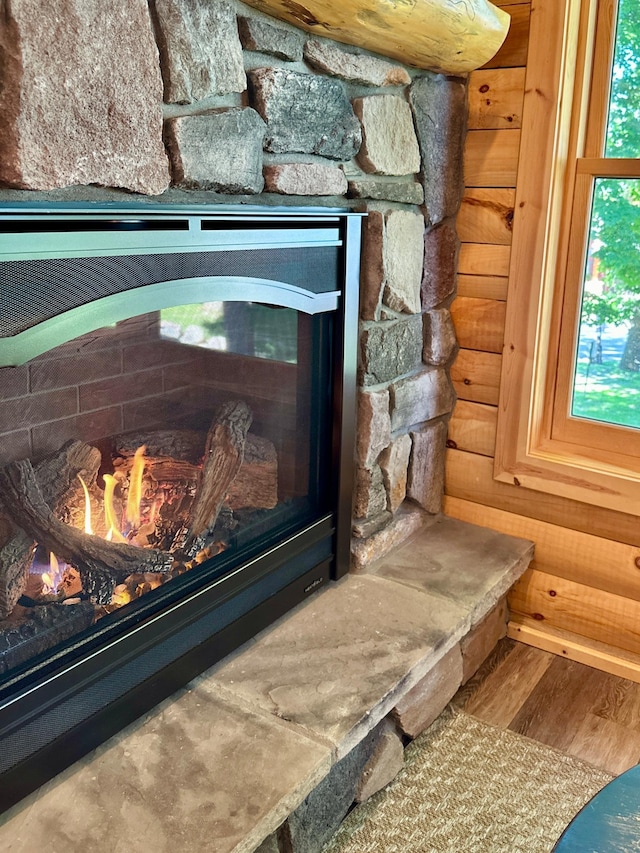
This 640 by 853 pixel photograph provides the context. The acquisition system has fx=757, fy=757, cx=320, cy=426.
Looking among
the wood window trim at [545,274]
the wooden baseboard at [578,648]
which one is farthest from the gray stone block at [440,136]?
the wooden baseboard at [578,648]

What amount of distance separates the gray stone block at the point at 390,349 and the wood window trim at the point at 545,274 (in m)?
0.26

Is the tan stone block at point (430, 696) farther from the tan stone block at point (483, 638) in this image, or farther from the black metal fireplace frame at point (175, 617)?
the black metal fireplace frame at point (175, 617)

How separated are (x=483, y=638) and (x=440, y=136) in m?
1.31

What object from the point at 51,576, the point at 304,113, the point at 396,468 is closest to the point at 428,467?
the point at 396,468

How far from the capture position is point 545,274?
1943mm

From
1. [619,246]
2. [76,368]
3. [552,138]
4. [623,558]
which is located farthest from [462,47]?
[623,558]

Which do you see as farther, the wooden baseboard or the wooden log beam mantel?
the wooden baseboard

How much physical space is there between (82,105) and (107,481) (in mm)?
623

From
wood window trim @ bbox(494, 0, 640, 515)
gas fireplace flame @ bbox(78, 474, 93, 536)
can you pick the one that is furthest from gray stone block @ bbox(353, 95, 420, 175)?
gas fireplace flame @ bbox(78, 474, 93, 536)

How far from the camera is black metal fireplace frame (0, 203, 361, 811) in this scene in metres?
1.14

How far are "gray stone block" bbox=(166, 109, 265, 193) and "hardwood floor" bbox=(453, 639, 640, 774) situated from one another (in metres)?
1.37

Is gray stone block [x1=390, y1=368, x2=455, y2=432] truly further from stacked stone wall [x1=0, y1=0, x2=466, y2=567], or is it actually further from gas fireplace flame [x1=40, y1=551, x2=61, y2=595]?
gas fireplace flame [x1=40, y1=551, x2=61, y2=595]

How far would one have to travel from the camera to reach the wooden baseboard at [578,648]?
6.61ft

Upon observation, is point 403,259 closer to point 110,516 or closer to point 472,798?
point 110,516
